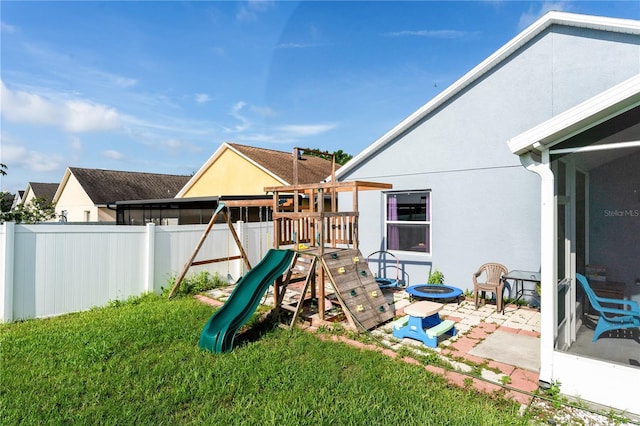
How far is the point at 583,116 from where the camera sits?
3.22m

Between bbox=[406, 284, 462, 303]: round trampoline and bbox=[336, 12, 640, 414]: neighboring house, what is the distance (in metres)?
0.90

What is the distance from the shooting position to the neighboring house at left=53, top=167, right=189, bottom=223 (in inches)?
950

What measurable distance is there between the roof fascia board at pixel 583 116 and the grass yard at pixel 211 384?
264 cm

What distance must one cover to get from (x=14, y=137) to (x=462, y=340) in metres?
12.5

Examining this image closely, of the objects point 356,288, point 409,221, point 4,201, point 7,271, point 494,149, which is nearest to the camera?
point 7,271

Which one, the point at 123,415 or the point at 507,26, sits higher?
the point at 507,26

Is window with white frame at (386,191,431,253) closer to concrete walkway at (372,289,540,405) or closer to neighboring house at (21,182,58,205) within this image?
concrete walkway at (372,289,540,405)

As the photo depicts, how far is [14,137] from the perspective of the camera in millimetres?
9750

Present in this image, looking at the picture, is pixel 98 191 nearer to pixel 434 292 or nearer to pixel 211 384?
pixel 434 292

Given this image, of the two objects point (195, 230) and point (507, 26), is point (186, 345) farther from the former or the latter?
point (507, 26)

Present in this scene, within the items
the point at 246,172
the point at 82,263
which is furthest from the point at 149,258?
the point at 246,172

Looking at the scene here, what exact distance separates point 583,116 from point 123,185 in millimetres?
29693

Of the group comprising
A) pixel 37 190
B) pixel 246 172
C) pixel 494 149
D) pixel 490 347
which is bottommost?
pixel 490 347

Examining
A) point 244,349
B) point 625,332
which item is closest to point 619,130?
point 625,332
